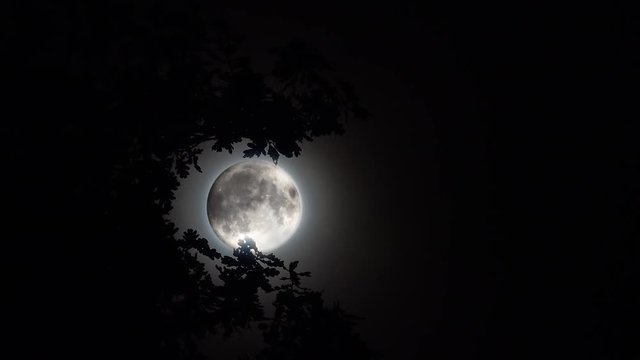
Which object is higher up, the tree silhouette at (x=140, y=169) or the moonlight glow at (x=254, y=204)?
the moonlight glow at (x=254, y=204)

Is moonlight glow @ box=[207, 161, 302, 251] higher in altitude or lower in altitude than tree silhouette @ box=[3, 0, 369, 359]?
higher

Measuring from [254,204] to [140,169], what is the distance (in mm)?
6368

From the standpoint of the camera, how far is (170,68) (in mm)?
4137

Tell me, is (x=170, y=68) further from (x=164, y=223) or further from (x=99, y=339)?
(x=99, y=339)

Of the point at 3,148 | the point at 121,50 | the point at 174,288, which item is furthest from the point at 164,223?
the point at 121,50

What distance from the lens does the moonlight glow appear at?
33.5 ft

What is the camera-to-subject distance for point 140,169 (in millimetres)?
3986

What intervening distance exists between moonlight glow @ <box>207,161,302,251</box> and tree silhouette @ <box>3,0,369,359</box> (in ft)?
19.0

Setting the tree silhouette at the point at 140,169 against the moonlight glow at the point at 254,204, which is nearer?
the tree silhouette at the point at 140,169

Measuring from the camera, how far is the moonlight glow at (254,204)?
1021 cm

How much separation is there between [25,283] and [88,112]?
1249 mm

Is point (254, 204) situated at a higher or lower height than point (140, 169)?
higher

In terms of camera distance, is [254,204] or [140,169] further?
[254,204]

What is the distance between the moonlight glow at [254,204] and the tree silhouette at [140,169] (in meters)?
5.78
